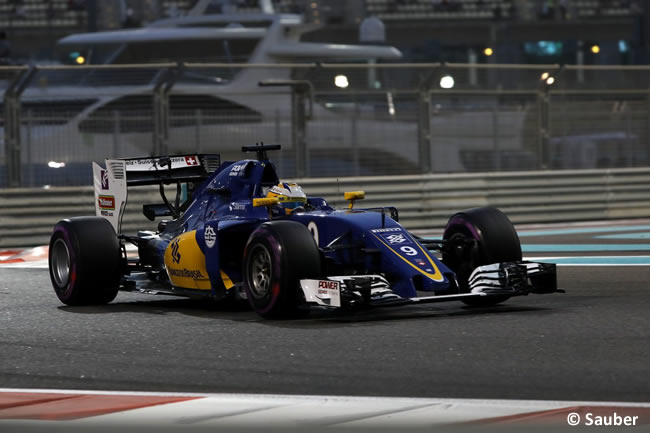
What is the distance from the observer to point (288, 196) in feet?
36.0

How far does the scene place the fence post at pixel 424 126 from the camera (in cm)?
1983

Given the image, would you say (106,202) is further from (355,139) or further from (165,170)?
(355,139)

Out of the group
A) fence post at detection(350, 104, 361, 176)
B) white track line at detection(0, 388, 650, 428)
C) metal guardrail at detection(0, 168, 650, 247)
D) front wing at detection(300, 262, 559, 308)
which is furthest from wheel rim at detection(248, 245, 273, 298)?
fence post at detection(350, 104, 361, 176)

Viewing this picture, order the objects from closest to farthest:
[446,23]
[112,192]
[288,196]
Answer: [288,196], [112,192], [446,23]

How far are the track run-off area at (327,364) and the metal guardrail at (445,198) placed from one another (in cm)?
574

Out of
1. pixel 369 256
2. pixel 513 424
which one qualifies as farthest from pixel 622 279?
pixel 513 424

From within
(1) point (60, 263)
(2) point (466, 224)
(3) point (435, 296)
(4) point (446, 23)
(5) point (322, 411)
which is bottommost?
(5) point (322, 411)

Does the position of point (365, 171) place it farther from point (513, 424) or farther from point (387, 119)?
point (513, 424)

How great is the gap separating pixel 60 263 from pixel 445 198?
900 cm

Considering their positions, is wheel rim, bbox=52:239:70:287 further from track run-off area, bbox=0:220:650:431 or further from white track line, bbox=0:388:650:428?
white track line, bbox=0:388:650:428

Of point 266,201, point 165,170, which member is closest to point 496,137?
point 165,170

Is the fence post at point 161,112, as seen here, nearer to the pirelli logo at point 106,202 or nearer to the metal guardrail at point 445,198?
the metal guardrail at point 445,198

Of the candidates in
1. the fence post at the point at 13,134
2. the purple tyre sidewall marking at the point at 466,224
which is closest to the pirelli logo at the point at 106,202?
the purple tyre sidewall marking at the point at 466,224

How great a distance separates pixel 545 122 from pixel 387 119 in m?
2.54
